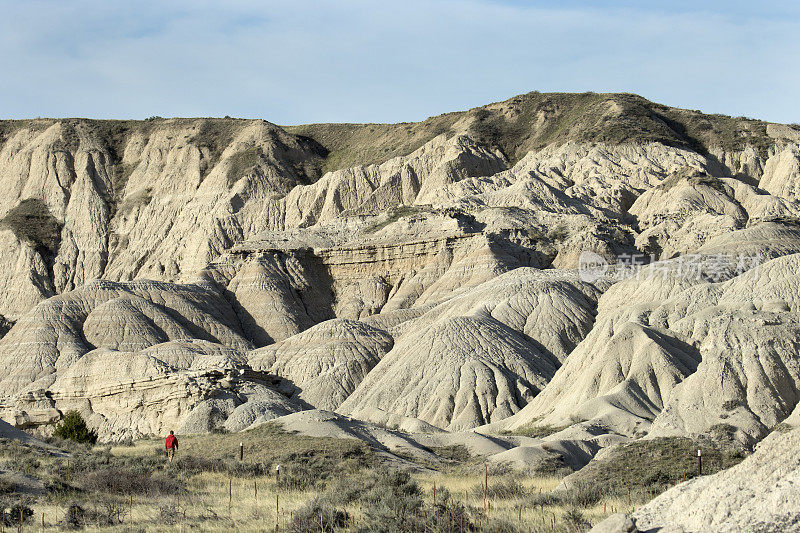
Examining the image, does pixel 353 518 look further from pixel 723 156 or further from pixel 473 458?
pixel 723 156

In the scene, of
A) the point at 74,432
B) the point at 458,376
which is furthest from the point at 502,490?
the point at 458,376

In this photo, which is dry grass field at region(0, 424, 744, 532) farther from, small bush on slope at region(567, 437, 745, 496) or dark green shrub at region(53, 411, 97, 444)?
dark green shrub at region(53, 411, 97, 444)

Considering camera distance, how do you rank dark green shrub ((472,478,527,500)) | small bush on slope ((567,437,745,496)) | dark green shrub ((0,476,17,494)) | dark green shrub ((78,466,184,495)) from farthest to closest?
small bush on slope ((567,437,745,496))
dark green shrub ((472,478,527,500))
dark green shrub ((78,466,184,495))
dark green shrub ((0,476,17,494))

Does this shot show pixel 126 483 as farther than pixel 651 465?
No

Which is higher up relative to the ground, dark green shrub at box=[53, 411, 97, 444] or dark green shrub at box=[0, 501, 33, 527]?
dark green shrub at box=[0, 501, 33, 527]

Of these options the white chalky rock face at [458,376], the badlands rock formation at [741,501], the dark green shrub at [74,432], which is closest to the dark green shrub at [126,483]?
the badlands rock formation at [741,501]

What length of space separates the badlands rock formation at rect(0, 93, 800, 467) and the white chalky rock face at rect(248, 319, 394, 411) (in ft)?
0.60

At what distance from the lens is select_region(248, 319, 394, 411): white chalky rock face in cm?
6344

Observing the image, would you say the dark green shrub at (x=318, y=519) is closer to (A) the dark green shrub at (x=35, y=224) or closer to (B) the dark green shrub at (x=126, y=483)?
(B) the dark green shrub at (x=126, y=483)

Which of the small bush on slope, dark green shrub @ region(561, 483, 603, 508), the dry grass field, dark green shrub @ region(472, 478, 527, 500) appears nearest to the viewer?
the dry grass field

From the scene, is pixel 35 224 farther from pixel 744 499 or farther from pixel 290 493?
pixel 744 499

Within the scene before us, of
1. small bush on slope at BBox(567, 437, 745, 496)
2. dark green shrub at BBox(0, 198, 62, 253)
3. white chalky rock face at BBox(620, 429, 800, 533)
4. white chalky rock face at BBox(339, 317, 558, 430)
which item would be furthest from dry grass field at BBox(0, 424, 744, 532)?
dark green shrub at BBox(0, 198, 62, 253)

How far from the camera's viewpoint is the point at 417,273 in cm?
8906

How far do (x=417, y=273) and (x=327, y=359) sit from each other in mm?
23858
